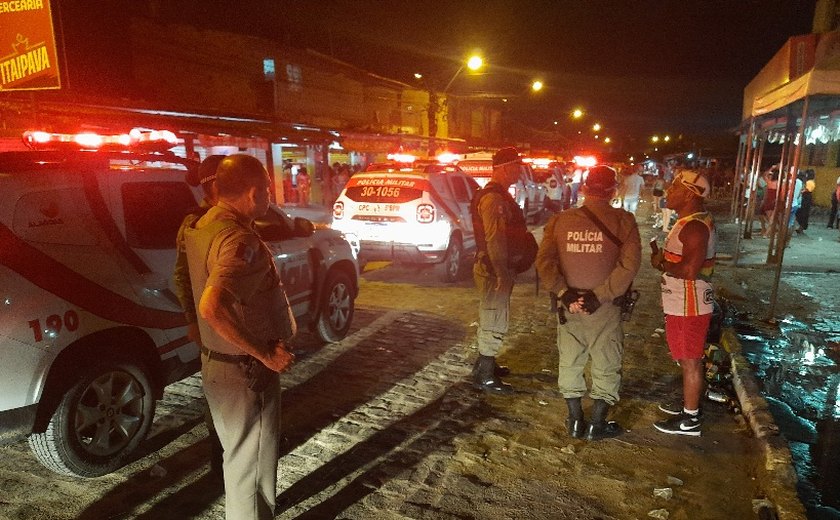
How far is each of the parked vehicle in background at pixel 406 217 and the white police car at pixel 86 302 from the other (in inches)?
179

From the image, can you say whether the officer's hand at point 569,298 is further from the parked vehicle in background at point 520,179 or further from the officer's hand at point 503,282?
the parked vehicle in background at point 520,179

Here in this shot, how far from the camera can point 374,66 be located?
98.4 ft

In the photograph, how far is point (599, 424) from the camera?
3934 mm

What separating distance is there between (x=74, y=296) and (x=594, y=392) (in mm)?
3470

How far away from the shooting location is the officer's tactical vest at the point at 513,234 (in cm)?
450

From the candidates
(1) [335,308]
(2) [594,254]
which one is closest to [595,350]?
(2) [594,254]

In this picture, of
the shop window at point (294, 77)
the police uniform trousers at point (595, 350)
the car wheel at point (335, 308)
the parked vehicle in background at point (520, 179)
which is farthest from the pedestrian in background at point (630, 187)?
the shop window at point (294, 77)

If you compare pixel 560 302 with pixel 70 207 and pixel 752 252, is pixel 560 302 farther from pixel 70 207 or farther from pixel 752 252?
pixel 752 252

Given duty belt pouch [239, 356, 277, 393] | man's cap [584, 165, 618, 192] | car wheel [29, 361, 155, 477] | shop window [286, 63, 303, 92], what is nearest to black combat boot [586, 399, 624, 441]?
man's cap [584, 165, 618, 192]

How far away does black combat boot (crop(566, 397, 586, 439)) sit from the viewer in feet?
13.0

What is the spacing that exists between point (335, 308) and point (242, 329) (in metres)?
3.85

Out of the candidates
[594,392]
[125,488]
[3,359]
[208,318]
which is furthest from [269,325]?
[594,392]

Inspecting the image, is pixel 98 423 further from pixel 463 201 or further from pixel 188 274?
pixel 463 201

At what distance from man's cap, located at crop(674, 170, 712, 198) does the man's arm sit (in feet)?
10.1
